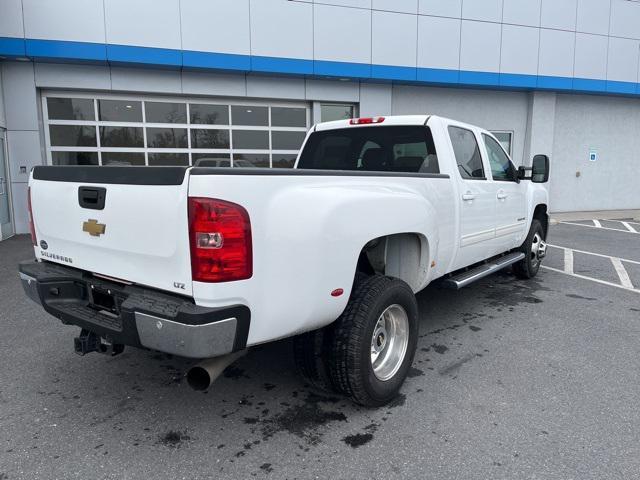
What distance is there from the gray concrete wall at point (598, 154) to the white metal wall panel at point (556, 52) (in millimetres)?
1094

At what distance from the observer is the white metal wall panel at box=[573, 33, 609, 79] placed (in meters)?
14.9

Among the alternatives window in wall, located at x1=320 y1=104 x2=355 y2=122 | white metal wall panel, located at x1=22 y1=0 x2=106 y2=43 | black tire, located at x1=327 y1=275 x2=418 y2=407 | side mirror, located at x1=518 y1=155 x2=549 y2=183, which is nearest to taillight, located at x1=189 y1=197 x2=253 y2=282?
black tire, located at x1=327 y1=275 x2=418 y2=407

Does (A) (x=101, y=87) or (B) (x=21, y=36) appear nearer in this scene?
(B) (x=21, y=36)

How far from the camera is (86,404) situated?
3240 millimetres

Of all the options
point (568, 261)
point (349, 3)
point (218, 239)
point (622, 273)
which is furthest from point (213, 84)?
point (218, 239)

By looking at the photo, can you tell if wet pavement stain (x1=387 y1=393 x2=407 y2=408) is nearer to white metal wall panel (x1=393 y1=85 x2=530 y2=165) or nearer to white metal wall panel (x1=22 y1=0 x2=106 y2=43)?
white metal wall panel (x1=22 y1=0 x2=106 y2=43)

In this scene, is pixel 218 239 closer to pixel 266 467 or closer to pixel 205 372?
pixel 205 372

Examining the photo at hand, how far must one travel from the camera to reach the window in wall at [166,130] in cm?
1120

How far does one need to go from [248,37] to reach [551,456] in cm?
1112

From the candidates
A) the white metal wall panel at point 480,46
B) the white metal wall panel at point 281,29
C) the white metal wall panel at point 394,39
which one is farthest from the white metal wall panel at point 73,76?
the white metal wall panel at point 480,46

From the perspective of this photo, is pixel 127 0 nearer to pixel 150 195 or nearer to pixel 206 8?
pixel 206 8

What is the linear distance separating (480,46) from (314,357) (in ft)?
43.4

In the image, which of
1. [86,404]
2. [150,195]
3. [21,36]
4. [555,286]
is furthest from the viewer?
[21,36]

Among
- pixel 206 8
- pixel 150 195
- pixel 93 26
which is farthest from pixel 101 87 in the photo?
pixel 150 195
